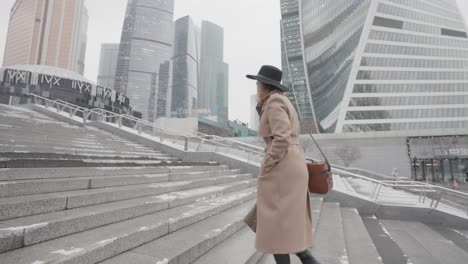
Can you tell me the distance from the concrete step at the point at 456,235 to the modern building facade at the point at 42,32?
511 feet

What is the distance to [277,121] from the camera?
2014 millimetres

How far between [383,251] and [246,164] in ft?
17.5

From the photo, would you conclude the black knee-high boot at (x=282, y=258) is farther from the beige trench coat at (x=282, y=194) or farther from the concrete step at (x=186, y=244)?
the concrete step at (x=186, y=244)

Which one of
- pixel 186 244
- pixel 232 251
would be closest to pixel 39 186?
pixel 186 244

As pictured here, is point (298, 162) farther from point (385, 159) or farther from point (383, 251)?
point (385, 159)

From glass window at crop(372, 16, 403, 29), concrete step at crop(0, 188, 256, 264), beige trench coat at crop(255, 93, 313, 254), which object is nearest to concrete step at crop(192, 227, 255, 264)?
concrete step at crop(0, 188, 256, 264)

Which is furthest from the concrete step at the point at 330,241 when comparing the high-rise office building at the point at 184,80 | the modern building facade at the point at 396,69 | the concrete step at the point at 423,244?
the high-rise office building at the point at 184,80

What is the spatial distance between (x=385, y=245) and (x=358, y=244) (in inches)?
24.5

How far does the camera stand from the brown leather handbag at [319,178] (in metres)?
2.17

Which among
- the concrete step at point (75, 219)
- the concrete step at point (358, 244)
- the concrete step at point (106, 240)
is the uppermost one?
the concrete step at point (75, 219)

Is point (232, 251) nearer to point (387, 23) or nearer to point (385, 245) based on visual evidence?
point (385, 245)

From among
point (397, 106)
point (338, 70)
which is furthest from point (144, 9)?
point (397, 106)

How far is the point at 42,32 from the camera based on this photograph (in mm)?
125562

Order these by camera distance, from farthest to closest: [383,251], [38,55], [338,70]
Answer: [38,55], [338,70], [383,251]
